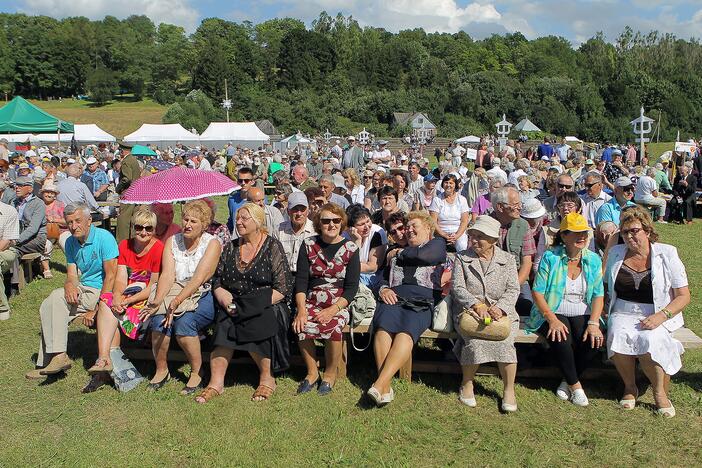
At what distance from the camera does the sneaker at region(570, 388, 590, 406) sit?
167 inches

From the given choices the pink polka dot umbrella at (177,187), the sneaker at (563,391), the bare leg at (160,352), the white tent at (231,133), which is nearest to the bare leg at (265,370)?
the bare leg at (160,352)

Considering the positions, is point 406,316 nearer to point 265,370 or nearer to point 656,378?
point 265,370

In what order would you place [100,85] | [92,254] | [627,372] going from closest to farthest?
1. [627,372]
2. [92,254]
3. [100,85]

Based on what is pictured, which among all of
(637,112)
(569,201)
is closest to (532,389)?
(569,201)

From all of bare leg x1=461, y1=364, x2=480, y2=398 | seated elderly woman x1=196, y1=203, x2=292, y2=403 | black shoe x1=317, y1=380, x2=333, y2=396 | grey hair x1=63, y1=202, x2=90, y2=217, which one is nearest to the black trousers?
bare leg x1=461, y1=364, x2=480, y2=398

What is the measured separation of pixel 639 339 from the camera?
13.5ft

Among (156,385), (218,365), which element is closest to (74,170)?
(156,385)

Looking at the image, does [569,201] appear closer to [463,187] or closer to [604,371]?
[604,371]

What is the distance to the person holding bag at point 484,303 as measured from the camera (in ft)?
13.8

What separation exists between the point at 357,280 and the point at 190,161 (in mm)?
19398

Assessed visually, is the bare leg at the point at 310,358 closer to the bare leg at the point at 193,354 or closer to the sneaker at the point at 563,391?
the bare leg at the point at 193,354

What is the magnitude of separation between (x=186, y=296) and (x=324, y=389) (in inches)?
48.9

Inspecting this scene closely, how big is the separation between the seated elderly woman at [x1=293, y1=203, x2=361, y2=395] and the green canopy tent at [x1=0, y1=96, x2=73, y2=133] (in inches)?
644

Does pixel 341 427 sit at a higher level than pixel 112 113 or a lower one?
lower
